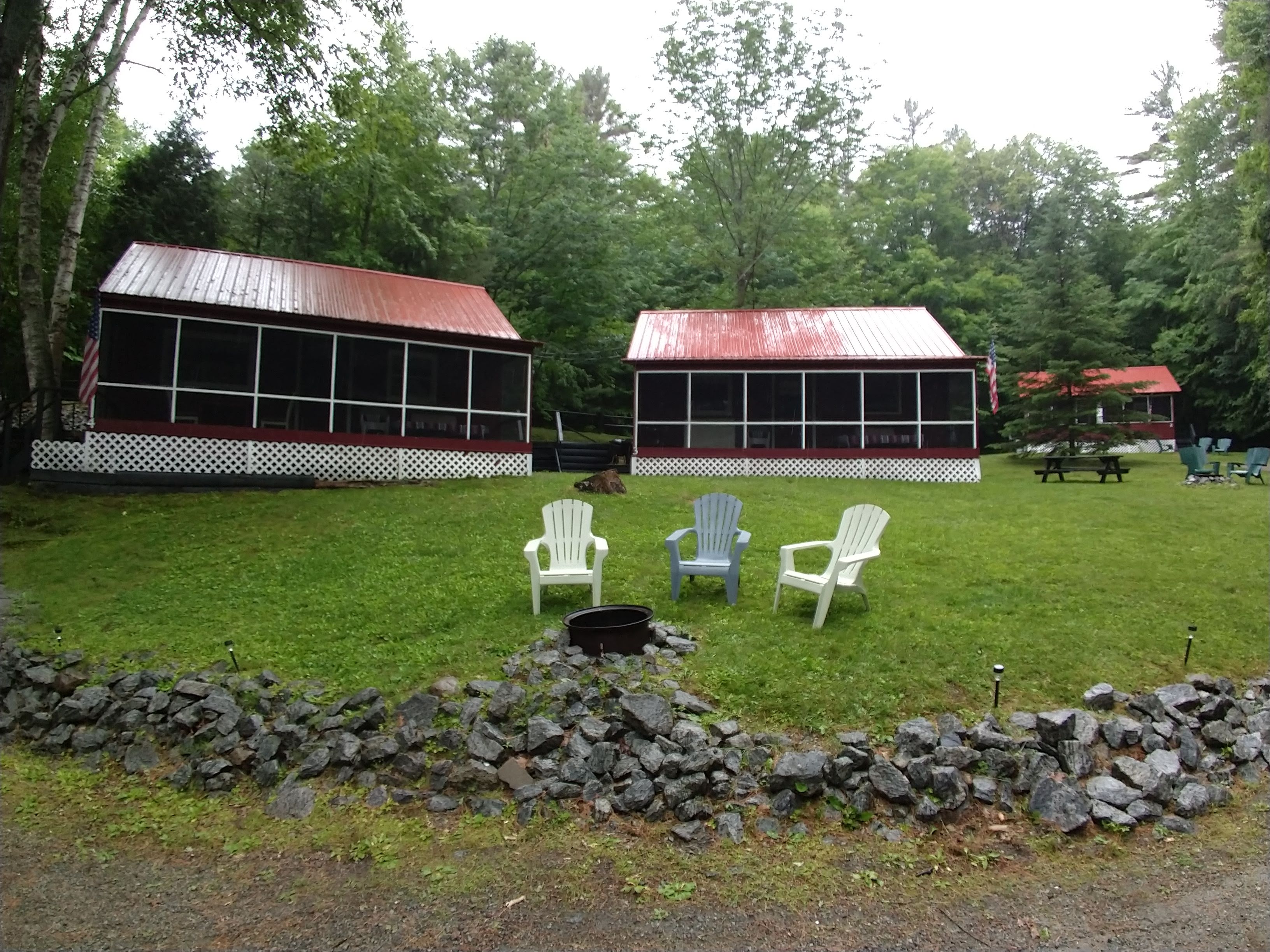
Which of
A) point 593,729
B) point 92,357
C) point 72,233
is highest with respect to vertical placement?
point 72,233

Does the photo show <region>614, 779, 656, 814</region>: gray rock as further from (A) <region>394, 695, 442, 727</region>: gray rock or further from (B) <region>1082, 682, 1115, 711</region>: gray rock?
(B) <region>1082, 682, 1115, 711</region>: gray rock

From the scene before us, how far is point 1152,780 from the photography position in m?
4.00

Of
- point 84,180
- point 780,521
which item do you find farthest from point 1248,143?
point 84,180

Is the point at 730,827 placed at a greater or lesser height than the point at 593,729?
lesser

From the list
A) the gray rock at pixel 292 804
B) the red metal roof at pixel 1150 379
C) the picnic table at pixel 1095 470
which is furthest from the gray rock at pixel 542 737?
the red metal roof at pixel 1150 379

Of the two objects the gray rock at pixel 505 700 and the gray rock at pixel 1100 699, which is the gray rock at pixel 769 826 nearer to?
the gray rock at pixel 505 700

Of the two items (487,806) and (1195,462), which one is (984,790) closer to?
(487,806)

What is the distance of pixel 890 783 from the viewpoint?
3.91 meters

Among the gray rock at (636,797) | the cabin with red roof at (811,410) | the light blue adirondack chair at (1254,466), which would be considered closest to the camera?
the gray rock at (636,797)

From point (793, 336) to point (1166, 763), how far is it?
1626cm

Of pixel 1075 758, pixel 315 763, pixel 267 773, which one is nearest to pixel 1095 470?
pixel 1075 758

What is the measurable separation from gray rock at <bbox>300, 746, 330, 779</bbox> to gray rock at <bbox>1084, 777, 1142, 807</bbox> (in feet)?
13.0

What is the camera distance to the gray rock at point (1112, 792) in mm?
3880

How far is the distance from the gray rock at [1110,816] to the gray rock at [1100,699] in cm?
101
